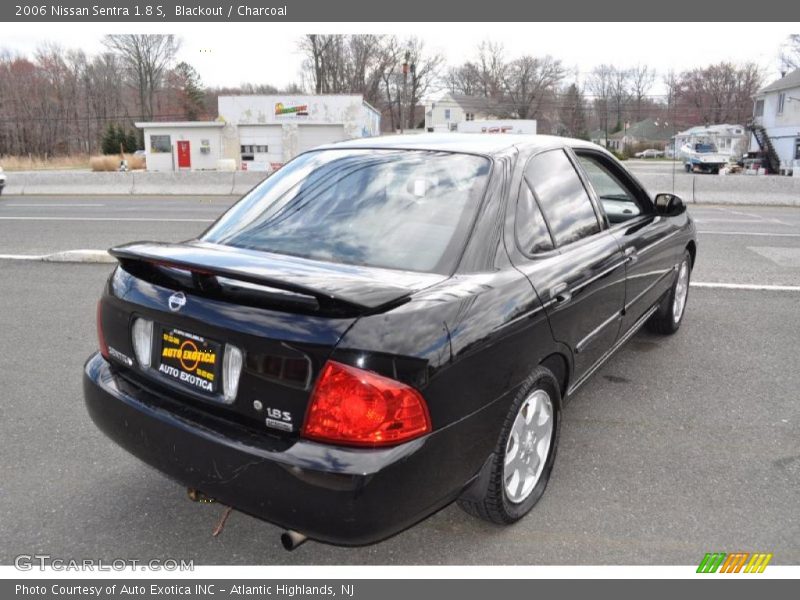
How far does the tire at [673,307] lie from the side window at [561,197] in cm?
187

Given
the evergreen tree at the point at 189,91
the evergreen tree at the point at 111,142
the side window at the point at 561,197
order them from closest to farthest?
the side window at the point at 561,197, the evergreen tree at the point at 111,142, the evergreen tree at the point at 189,91

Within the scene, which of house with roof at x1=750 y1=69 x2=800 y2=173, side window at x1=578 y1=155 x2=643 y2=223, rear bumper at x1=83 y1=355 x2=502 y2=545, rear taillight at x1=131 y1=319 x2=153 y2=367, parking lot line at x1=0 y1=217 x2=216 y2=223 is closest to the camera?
rear bumper at x1=83 y1=355 x2=502 y2=545

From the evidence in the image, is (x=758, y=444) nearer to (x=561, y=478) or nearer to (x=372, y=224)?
(x=561, y=478)

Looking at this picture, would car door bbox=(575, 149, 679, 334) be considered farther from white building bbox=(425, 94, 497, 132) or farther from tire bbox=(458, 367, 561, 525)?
white building bbox=(425, 94, 497, 132)

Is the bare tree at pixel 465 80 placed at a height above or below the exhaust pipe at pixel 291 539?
above

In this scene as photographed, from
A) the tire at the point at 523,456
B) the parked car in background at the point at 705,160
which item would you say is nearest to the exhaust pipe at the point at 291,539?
the tire at the point at 523,456

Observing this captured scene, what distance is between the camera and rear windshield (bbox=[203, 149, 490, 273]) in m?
2.68

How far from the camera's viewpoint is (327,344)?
2.06 meters

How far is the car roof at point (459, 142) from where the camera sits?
3.19 meters

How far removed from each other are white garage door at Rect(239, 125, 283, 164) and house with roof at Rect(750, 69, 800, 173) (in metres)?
33.9

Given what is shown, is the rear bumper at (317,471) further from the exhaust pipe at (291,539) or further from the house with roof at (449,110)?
the house with roof at (449,110)

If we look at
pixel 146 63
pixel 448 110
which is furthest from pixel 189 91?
pixel 448 110

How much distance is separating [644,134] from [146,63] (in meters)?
75.1

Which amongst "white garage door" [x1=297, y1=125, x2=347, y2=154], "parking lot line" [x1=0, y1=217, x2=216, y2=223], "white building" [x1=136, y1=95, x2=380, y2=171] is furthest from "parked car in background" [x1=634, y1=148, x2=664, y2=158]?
"parking lot line" [x1=0, y1=217, x2=216, y2=223]
